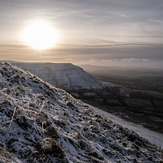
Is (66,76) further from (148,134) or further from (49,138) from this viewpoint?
(49,138)

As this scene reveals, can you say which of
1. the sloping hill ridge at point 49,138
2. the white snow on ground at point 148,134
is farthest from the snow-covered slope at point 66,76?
the sloping hill ridge at point 49,138

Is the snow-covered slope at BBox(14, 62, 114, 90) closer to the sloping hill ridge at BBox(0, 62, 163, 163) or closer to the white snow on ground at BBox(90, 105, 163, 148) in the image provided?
the white snow on ground at BBox(90, 105, 163, 148)

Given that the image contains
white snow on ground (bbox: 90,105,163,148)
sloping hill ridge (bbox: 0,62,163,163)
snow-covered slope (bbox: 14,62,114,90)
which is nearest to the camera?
sloping hill ridge (bbox: 0,62,163,163)

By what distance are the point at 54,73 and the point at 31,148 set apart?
129 metres

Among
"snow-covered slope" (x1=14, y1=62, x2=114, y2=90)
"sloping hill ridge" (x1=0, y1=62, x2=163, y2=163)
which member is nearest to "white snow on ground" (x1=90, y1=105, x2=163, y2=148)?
"sloping hill ridge" (x1=0, y1=62, x2=163, y2=163)

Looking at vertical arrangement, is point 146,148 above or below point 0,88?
below

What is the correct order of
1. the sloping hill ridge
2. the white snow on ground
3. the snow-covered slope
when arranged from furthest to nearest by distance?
the snow-covered slope < the white snow on ground < the sloping hill ridge

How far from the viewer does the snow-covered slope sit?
11154 centimetres

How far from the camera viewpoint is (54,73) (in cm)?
13312

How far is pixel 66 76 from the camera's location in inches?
5030

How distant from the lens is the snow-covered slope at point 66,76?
112m

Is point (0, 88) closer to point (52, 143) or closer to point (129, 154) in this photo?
point (52, 143)

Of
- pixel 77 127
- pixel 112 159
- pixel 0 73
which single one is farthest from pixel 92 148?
pixel 0 73

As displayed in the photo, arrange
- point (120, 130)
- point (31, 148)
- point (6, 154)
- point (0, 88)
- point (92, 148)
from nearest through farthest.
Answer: point (6, 154), point (31, 148), point (92, 148), point (0, 88), point (120, 130)
